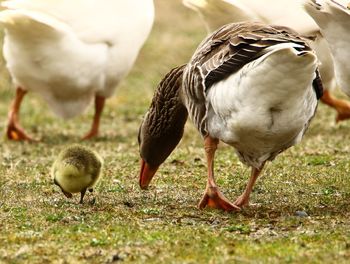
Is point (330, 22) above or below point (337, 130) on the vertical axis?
above

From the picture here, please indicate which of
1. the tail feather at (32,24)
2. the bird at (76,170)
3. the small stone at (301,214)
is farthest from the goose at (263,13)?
the small stone at (301,214)

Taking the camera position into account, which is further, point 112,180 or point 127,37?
point 127,37

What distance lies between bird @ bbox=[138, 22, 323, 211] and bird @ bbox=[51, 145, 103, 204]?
2.67ft

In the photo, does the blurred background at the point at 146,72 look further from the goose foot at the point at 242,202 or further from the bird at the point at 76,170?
the goose foot at the point at 242,202

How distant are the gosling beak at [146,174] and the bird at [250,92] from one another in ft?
2.15

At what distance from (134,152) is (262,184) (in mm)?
2651

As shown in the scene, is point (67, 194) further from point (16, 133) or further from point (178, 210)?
point (16, 133)

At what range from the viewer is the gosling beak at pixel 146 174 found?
7.72 metres

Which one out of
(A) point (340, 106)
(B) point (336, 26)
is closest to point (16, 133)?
(A) point (340, 106)

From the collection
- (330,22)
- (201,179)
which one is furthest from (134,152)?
(330,22)

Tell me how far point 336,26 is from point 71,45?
426cm

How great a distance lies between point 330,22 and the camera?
704 centimetres

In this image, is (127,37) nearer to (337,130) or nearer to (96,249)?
(337,130)

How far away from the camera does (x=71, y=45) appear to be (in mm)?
10539
